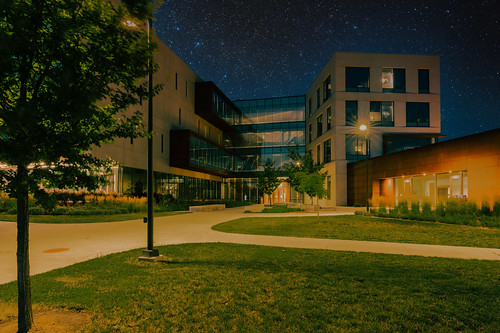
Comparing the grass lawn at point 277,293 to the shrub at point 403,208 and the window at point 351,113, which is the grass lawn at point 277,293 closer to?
the shrub at point 403,208

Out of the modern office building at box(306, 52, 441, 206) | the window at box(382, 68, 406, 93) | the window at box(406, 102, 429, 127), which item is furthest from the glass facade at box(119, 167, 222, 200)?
the window at box(406, 102, 429, 127)

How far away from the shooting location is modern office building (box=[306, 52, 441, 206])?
37.8 meters

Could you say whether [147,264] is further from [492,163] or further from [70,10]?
[492,163]

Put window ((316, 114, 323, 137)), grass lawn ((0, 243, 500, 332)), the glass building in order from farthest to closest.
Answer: the glass building < window ((316, 114, 323, 137)) < grass lawn ((0, 243, 500, 332))

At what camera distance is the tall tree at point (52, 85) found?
328cm

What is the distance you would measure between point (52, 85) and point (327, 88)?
42.8 metres

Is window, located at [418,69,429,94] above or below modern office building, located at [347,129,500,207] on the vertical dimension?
above

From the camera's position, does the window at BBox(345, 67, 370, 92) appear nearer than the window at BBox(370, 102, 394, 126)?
No

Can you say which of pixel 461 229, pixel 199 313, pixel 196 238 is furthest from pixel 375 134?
pixel 199 313

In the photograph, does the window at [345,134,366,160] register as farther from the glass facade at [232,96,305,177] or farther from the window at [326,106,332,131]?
the glass facade at [232,96,305,177]

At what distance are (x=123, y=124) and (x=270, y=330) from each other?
12.0ft

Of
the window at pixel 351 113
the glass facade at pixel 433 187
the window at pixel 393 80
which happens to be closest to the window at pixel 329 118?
the window at pixel 351 113

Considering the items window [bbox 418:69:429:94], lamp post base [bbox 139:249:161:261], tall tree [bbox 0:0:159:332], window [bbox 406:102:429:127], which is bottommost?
lamp post base [bbox 139:249:161:261]

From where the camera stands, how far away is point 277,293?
201 inches
